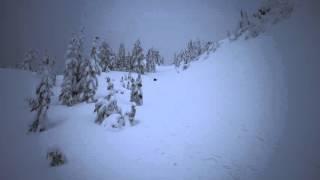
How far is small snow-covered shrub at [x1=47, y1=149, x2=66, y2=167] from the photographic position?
1839cm

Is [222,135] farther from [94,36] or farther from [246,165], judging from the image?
[94,36]

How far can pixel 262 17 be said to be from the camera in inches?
1438

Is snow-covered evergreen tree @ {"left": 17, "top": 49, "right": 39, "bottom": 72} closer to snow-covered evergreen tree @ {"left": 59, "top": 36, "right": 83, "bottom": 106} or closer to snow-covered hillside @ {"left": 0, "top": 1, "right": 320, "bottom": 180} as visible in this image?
snow-covered evergreen tree @ {"left": 59, "top": 36, "right": 83, "bottom": 106}

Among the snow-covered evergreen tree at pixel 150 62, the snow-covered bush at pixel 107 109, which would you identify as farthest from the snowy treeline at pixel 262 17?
the snow-covered evergreen tree at pixel 150 62

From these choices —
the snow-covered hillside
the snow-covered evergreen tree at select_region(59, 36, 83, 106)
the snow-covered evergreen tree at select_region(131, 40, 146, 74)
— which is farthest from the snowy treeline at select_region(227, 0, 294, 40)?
the snow-covered evergreen tree at select_region(131, 40, 146, 74)

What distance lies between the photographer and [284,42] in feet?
86.6

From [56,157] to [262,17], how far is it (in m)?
32.8

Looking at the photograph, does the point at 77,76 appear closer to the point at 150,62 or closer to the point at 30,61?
the point at 30,61

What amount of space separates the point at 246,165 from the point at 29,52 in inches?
2966

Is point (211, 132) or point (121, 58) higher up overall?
point (121, 58)

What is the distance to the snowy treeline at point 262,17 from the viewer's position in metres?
32.9

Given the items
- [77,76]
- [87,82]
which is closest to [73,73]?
[77,76]

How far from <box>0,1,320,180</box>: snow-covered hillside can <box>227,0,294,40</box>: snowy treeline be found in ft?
9.55

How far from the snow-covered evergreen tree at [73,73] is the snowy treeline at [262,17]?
2378 centimetres
